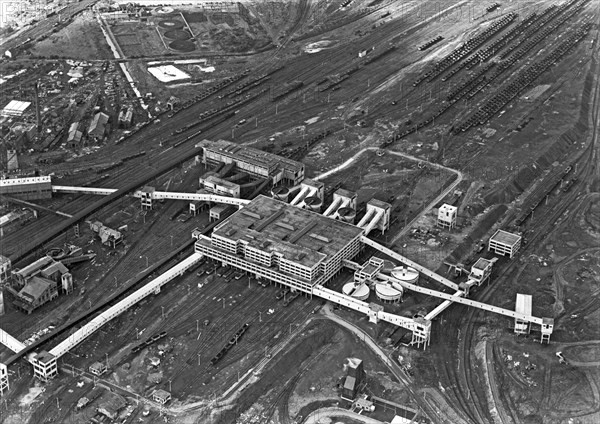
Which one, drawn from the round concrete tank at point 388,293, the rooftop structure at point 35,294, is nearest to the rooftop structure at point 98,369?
the rooftop structure at point 35,294

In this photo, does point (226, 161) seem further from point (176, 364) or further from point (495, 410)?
point (495, 410)

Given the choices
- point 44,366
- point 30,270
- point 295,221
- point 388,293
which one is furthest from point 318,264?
point 30,270

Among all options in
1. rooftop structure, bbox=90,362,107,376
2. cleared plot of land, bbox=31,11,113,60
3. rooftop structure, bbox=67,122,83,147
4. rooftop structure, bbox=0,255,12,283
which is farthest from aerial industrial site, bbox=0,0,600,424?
rooftop structure, bbox=67,122,83,147

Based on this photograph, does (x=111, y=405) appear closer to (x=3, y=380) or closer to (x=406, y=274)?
(x=3, y=380)

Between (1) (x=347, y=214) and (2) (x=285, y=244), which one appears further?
(1) (x=347, y=214)

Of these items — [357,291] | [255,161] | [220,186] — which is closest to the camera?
[357,291]

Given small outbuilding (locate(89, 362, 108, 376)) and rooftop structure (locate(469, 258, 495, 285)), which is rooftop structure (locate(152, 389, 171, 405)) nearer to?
small outbuilding (locate(89, 362, 108, 376))

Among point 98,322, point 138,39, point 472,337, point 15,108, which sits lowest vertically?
point 472,337
